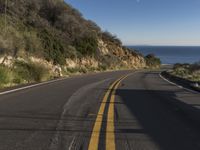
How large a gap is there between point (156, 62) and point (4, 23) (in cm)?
6298

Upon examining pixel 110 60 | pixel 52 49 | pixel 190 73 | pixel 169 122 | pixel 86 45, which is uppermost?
pixel 86 45

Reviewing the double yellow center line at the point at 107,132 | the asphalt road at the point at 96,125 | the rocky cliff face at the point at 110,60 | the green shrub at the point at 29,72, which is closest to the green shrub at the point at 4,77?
the green shrub at the point at 29,72

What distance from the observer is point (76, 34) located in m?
45.6

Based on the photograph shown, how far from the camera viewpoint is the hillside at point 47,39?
79.5 feet

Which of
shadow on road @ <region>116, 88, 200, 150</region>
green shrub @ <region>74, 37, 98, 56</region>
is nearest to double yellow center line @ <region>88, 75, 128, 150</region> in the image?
shadow on road @ <region>116, 88, 200, 150</region>

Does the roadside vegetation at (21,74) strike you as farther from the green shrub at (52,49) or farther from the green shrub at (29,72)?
the green shrub at (52,49)

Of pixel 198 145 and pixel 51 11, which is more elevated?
pixel 51 11

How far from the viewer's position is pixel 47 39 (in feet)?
111

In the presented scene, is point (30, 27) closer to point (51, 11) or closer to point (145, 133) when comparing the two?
point (51, 11)

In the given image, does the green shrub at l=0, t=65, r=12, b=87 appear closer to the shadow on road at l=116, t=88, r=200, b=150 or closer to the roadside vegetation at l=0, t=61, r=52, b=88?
the roadside vegetation at l=0, t=61, r=52, b=88

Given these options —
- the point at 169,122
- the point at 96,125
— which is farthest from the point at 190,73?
the point at 96,125

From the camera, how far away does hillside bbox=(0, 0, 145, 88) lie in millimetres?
24234

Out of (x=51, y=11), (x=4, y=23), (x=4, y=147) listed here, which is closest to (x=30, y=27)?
(x=4, y=23)

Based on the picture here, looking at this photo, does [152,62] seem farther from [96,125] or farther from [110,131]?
[110,131]
